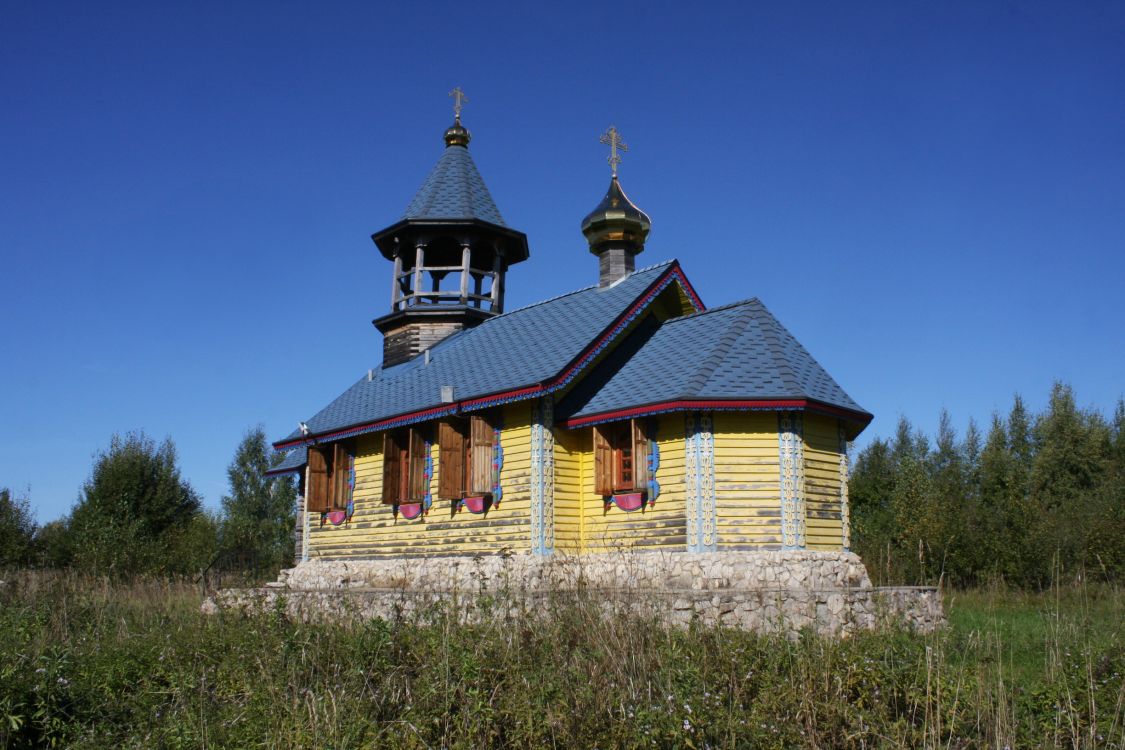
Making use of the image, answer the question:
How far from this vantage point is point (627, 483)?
13.4m

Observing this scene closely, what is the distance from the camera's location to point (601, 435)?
45.0 feet

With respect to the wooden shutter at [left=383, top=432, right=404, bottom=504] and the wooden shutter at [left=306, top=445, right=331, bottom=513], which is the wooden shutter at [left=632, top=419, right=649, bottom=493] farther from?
the wooden shutter at [left=306, top=445, right=331, bottom=513]

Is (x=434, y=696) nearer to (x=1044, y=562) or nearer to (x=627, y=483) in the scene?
(x=627, y=483)

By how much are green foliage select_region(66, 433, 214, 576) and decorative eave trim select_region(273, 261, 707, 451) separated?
12.5 meters

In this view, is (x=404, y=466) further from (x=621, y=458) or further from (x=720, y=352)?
(x=720, y=352)

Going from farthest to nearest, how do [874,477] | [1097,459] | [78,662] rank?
[874,477], [1097,459], [78,662]

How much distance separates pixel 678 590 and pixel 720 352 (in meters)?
4.09

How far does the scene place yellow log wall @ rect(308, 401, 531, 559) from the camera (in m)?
14.2

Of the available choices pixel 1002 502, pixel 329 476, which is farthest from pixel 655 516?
pixel 1002 502

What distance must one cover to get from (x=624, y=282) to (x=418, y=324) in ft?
18.5

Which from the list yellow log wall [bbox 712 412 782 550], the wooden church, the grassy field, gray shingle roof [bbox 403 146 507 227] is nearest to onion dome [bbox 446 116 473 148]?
gray shingle roof [bbox 403 146 507 227]

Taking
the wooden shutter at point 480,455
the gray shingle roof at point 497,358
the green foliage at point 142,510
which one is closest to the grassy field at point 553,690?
the wooden shutter at point 480,455

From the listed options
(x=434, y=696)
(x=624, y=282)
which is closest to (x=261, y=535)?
(x=624, y=282)

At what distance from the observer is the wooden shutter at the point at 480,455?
14398 mm
